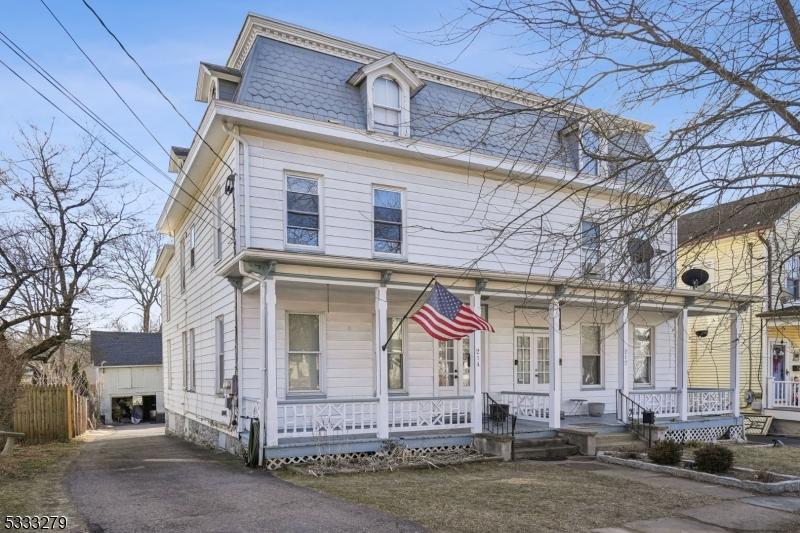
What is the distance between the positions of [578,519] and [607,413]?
31.8ft

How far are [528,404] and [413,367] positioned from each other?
284 cm

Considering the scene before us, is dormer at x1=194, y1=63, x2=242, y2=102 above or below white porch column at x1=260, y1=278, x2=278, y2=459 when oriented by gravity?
above

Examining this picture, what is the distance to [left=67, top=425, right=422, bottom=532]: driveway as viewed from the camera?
22.1ft

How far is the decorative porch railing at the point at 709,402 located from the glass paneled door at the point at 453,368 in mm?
6037

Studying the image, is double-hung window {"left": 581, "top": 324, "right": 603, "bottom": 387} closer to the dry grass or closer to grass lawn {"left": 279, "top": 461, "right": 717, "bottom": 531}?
the dry grass

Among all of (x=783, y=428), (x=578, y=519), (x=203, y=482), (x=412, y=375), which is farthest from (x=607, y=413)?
(x=203, y=482)

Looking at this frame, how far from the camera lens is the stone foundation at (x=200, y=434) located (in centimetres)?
1236

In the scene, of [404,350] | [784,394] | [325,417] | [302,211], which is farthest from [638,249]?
[784,394]

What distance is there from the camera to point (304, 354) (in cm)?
1241

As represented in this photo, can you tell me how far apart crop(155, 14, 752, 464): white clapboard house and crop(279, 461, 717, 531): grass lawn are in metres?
1.60

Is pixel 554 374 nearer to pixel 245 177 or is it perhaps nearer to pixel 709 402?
pixel 709 402

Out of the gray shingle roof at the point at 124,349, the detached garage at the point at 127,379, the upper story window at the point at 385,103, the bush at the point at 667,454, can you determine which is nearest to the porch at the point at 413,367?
the bush at the point at 667,454

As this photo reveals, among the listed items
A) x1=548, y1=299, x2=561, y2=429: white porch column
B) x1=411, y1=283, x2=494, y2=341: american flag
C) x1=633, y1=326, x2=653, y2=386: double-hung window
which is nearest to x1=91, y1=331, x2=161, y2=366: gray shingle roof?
x1=633, y1=326, x2=653, y2=386: double-hung window

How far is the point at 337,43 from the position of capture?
13.6m
